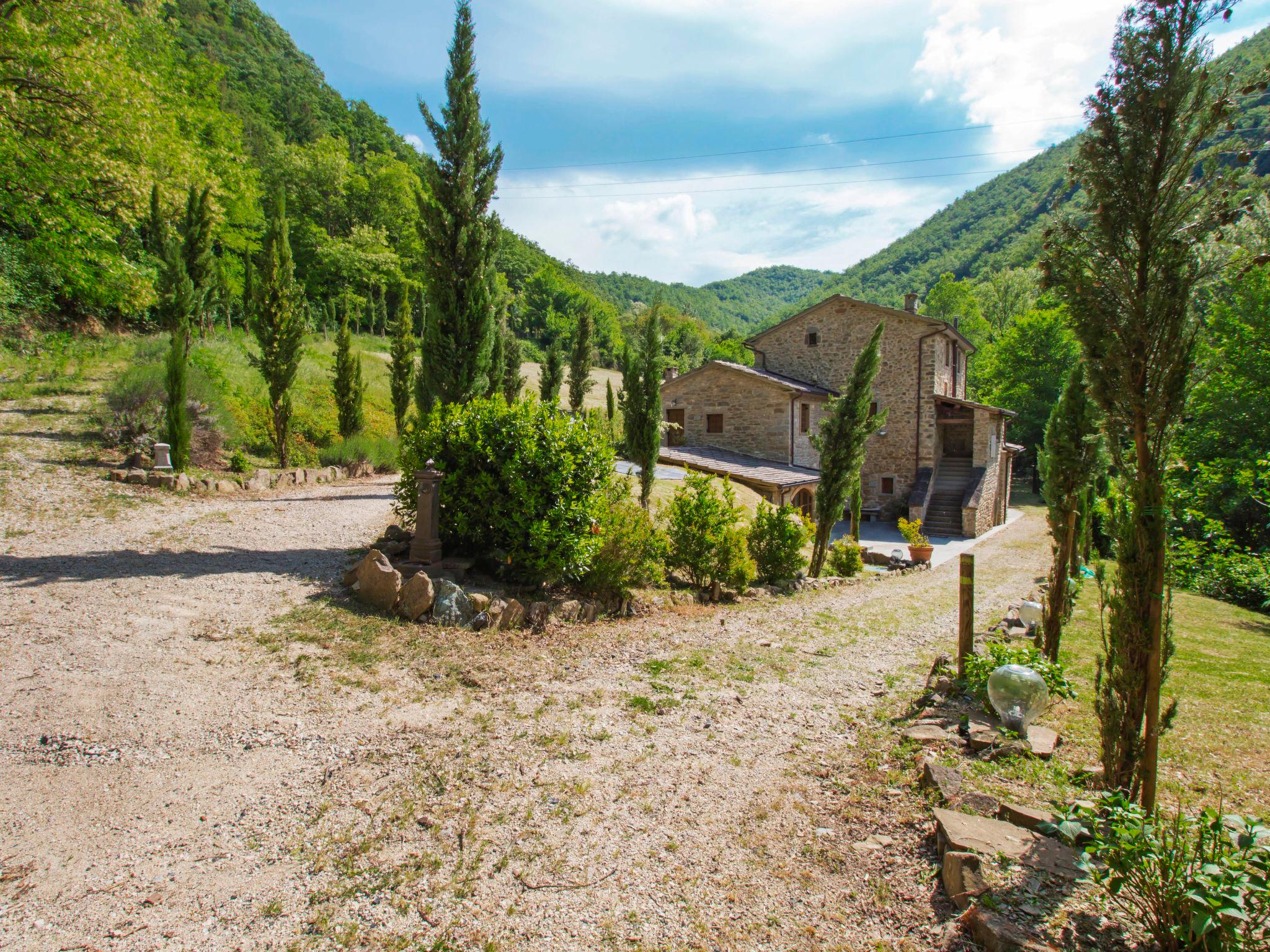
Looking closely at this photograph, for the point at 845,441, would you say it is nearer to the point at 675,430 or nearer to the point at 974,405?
the point at 974,405

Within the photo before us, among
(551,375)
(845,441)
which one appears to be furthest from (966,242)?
(845,441)

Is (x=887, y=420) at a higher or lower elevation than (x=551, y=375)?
lower

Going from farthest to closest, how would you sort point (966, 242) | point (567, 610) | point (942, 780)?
point (966, 242) → point (567, 610) → point (942, 780)

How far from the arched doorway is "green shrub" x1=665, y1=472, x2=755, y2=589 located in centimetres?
1306

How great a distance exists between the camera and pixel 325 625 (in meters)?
6.20

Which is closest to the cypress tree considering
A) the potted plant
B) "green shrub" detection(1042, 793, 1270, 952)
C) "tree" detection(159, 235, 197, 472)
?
"tree" detection(159, 235, 197, 472)

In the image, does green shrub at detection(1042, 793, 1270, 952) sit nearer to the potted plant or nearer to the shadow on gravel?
the shadow on gravel

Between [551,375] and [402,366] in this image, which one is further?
[551,375]

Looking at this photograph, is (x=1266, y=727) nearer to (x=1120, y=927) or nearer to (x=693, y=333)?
(x=1120, y=927)

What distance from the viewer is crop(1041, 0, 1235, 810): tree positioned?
338cm

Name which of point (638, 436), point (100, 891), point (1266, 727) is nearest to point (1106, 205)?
point (1266, 727)

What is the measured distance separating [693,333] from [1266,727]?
7496 centimetres

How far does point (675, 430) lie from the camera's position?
2766 centimetres

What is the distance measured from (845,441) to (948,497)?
14578 mm
